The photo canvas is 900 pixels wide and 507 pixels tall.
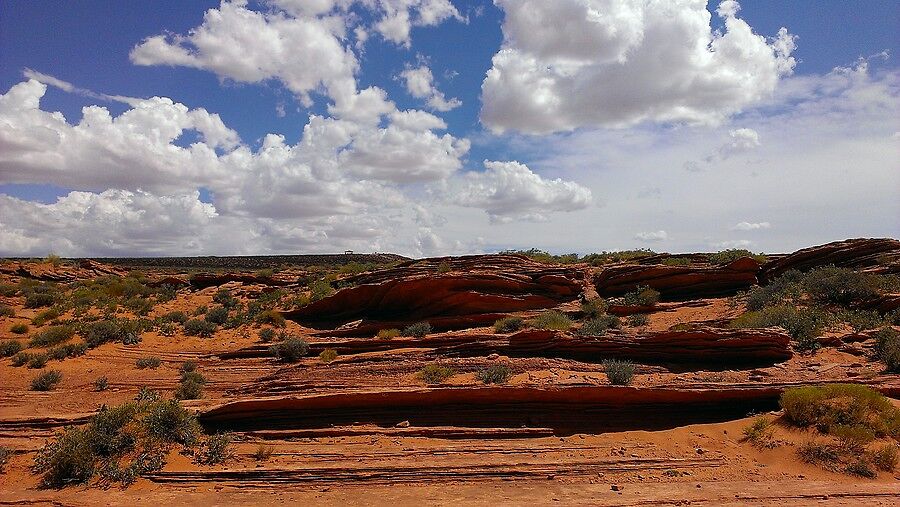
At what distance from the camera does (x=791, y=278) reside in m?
20.1

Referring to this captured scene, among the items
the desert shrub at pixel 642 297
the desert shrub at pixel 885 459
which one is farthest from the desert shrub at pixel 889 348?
the desert shrub at pixel 642 297

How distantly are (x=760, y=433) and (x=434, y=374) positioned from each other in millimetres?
7053

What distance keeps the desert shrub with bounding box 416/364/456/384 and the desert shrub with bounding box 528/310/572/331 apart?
6052mm

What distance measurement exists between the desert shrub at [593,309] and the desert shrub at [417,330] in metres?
6.30

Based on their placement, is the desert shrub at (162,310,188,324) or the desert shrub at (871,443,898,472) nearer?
the desert shrub at (871,443,898,472)

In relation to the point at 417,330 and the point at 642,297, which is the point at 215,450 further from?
the point at 642,297

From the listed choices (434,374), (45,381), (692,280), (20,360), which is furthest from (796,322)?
(20,360)

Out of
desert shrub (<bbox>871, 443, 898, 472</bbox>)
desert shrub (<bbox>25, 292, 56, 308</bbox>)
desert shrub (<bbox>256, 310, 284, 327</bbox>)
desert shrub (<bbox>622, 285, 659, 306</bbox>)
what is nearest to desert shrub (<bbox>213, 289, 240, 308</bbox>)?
desert shrub (<bbox>256, 310, 284, 327</bbox>)

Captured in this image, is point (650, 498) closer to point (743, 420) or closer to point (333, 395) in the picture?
point (743, 420)

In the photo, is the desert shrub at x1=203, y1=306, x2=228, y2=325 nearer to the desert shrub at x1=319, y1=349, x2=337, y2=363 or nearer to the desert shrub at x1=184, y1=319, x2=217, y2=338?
the desert shrub at x1=184, y1=319, x2=217, y2=338

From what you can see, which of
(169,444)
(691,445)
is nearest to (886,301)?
(691,445)

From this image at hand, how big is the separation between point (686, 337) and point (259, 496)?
34.5ft

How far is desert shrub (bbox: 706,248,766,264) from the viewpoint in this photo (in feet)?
79.3

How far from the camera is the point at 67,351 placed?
55.1 ft
